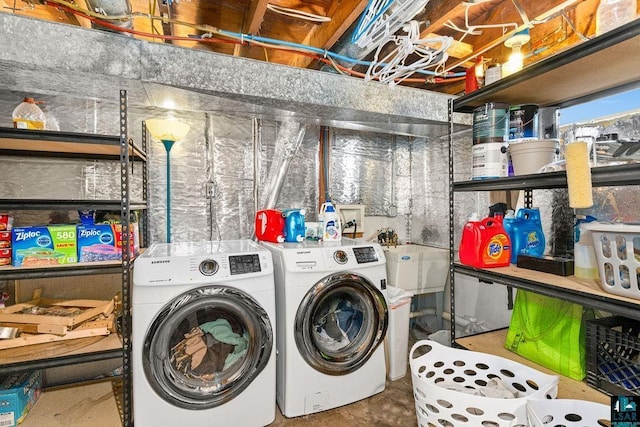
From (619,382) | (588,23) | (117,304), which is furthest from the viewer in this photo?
(117,304)

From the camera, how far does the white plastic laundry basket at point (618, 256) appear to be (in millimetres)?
1114

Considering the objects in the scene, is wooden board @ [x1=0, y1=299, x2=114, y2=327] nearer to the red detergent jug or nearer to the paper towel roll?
the red detergent jug

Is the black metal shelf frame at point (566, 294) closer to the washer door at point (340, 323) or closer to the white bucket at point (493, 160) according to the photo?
the white bucket at point (493, 160)

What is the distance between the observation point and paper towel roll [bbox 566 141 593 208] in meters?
1.18

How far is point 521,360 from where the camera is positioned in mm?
1695

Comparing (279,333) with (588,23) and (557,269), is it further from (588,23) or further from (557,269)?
(588,23)

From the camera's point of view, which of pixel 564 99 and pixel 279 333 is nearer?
pixel 564 99

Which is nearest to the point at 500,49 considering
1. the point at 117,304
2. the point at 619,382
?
the point at 619,382

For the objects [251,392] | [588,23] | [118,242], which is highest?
[588,23]

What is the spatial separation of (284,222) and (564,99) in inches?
71.7

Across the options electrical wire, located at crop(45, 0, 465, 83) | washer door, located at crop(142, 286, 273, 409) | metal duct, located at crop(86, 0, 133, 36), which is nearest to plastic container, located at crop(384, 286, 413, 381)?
washer door, located at crop(142, 286, 273, 409)

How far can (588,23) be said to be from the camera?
1.99 meters

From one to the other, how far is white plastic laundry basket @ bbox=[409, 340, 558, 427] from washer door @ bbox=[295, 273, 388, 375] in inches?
17.5

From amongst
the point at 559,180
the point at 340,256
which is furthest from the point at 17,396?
the point at 559,180
